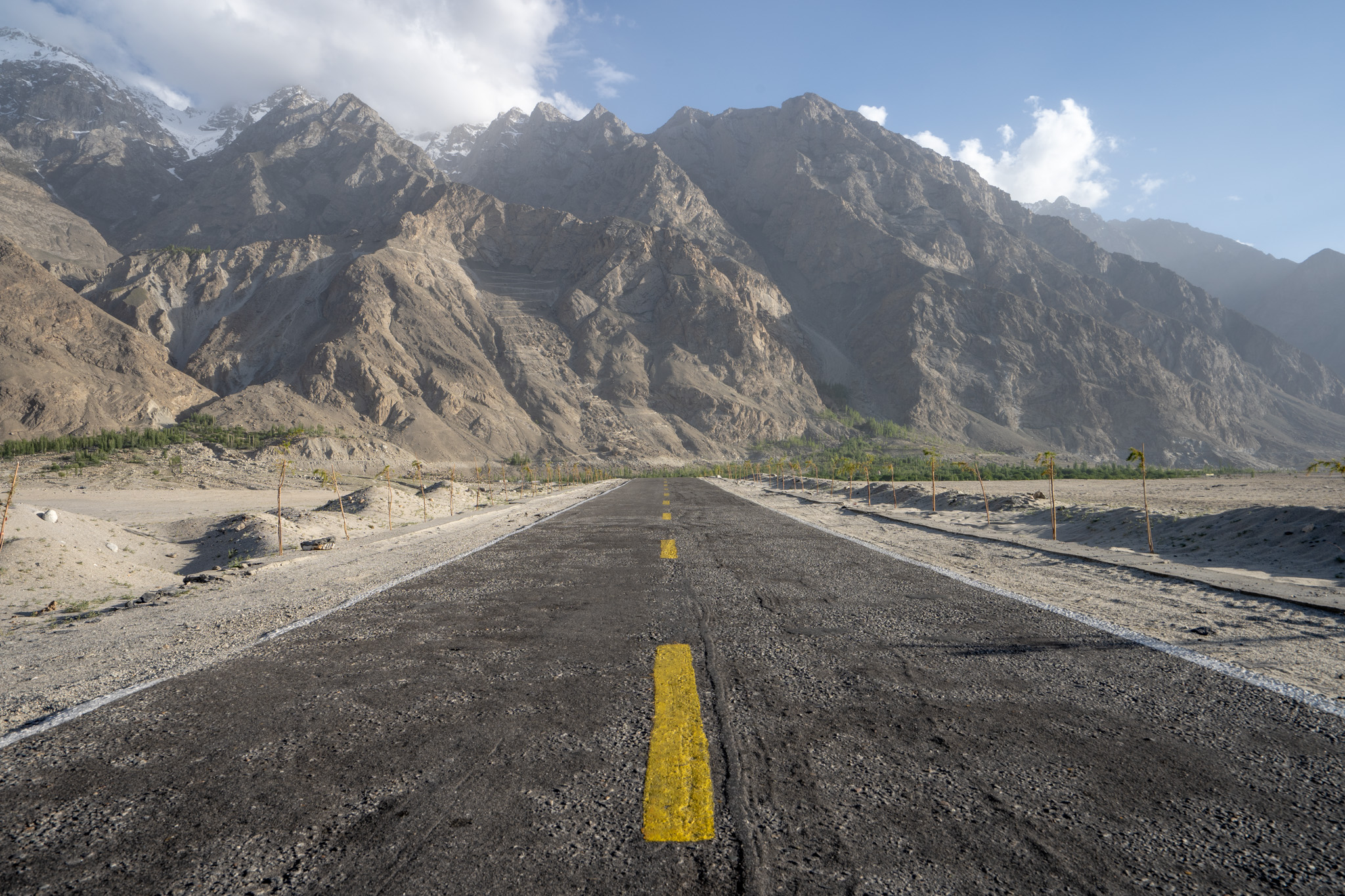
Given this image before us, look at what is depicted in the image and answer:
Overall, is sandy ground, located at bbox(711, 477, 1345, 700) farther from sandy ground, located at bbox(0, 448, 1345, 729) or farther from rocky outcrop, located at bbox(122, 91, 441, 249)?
rocky outcrop, located at bbox(122, 91, 441, 249)

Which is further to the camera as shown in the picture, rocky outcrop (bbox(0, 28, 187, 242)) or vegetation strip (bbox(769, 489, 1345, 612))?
rocky outcrop (bbox(0, 28, 187, 242))

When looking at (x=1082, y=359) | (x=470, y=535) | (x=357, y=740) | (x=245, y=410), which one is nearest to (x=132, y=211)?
(x=245, y=410)

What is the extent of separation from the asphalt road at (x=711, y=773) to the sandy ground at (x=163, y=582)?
80 centimetres

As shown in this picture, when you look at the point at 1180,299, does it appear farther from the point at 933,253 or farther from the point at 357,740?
the point at 357,740

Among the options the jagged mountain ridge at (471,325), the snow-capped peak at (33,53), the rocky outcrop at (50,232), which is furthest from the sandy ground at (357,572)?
the snow-capped peak at (33,53)

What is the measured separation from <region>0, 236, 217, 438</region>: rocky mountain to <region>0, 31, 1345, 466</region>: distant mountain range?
17.9 inches

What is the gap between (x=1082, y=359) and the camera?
11150 centimetres

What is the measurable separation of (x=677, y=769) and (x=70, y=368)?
87280 mm

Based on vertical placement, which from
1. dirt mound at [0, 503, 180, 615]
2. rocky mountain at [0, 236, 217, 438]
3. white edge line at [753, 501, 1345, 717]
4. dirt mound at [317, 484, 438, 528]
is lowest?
dirt mound at [317, 484, 438, 528]

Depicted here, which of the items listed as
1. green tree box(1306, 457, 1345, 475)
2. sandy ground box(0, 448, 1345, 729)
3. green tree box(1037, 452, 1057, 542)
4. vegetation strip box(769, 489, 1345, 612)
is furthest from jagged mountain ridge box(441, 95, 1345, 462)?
vegetation strip box(769, 489, 1345, 612)

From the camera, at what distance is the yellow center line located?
72.1 inches

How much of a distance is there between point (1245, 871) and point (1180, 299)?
193212 mm

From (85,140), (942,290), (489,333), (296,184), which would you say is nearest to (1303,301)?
(942,290)

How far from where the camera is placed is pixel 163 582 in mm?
10008
